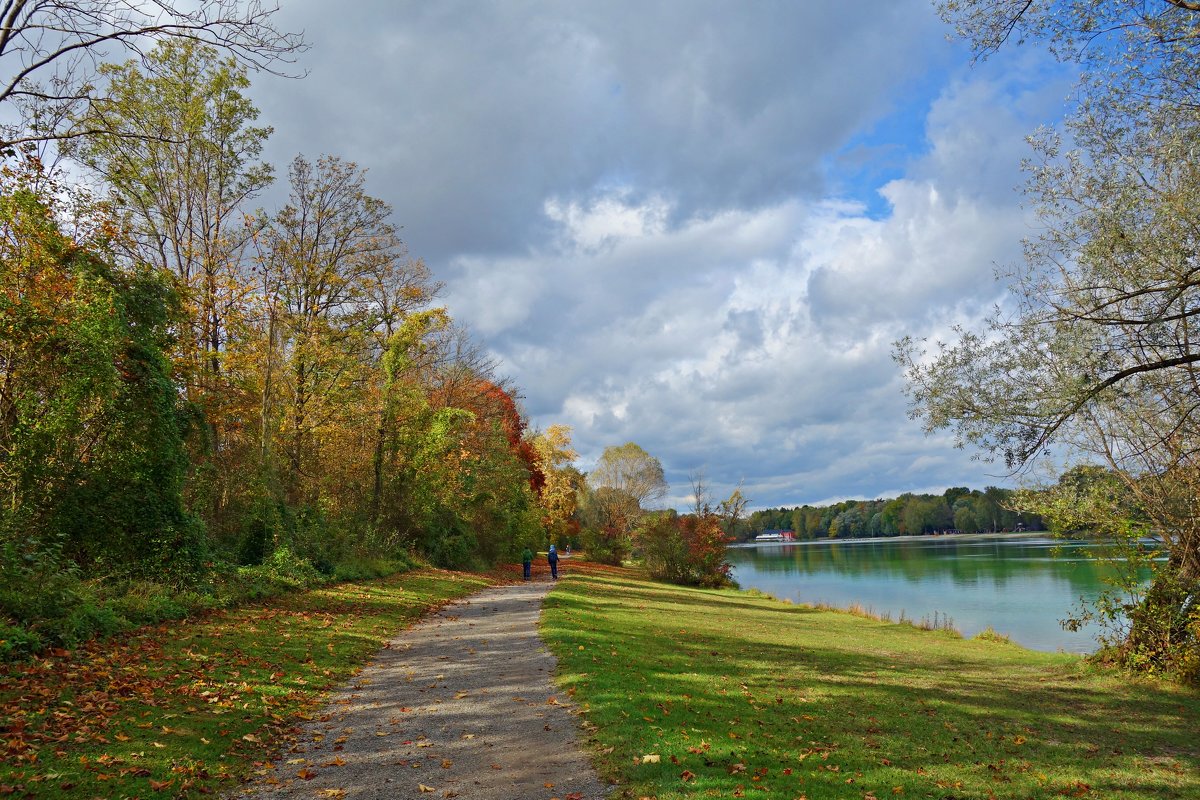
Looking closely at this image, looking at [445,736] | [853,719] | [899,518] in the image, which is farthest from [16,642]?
[899,518]

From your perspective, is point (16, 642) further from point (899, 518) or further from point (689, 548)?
point (899, 518)

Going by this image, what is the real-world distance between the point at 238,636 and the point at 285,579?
5.74 meters

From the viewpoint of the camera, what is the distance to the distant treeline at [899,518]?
346 feet

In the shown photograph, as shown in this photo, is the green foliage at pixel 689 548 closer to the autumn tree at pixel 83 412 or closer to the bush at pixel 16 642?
the autumn tree at pixel 83 412

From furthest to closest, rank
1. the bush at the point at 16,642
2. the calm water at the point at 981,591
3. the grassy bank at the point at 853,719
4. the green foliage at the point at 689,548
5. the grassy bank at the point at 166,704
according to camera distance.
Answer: the green foliage at the point at 689,548 < the calm water at the point at 981,591 < the bush at the point at 16,642 < the grassy bank at the point at 853,719 < the grassy bank at the point at 166,704

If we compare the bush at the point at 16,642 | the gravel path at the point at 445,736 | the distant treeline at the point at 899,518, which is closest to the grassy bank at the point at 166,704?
the bush at the point at 16,642

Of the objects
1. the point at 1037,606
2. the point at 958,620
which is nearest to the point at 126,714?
the point at 958,620

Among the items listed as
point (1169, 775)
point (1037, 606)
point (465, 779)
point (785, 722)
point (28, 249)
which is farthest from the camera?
point (1037, 606)

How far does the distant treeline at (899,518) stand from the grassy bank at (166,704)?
87.9 metres

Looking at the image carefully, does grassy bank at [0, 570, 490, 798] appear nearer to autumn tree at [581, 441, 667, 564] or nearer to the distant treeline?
autumn tree at [581, 441, 667, 564]

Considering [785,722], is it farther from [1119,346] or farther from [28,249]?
[28,249]

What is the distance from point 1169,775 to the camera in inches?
305

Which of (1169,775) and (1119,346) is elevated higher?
(1119,346)

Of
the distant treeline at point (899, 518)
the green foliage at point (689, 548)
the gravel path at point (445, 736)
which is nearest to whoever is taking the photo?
the gravel path at point (445, 736)
